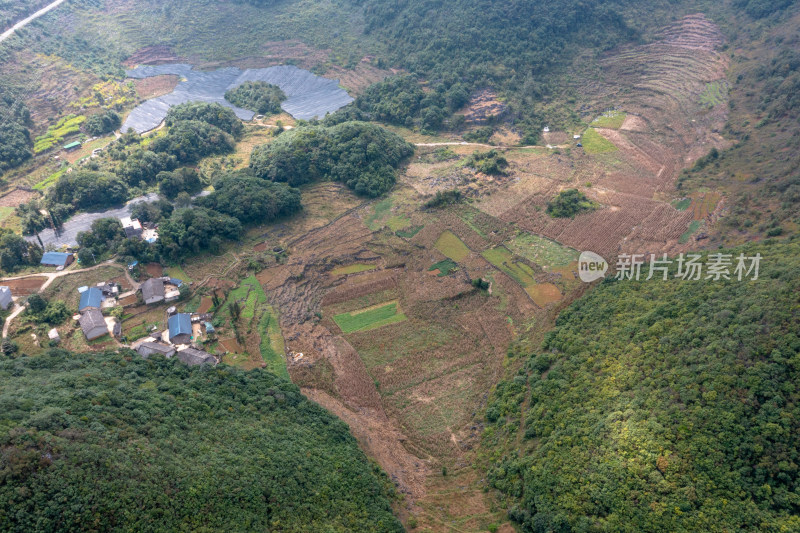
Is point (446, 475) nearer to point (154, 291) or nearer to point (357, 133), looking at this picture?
point (154, 291)

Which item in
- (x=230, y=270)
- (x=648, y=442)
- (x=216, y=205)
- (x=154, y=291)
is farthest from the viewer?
(x=216, y=205)

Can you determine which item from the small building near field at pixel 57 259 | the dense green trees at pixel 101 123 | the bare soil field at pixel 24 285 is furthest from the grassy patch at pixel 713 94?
the dense green trees at pixel 101 123

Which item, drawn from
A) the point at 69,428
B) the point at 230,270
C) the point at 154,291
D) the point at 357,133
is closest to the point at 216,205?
the point at 230,270

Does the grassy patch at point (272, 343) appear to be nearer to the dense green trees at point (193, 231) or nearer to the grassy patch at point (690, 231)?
the dense green trees at point (193, 231)

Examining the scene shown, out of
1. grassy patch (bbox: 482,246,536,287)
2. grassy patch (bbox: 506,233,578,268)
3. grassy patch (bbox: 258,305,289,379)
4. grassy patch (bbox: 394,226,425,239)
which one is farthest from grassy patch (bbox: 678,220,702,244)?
grassy patch (bbox: 258,305,289,379)

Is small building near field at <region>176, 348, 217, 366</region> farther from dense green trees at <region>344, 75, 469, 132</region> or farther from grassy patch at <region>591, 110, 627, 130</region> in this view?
grassy patch at <region>591, 110, 627, 130</region>

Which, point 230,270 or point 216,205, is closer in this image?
point 230,270

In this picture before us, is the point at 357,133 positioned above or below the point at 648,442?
above
